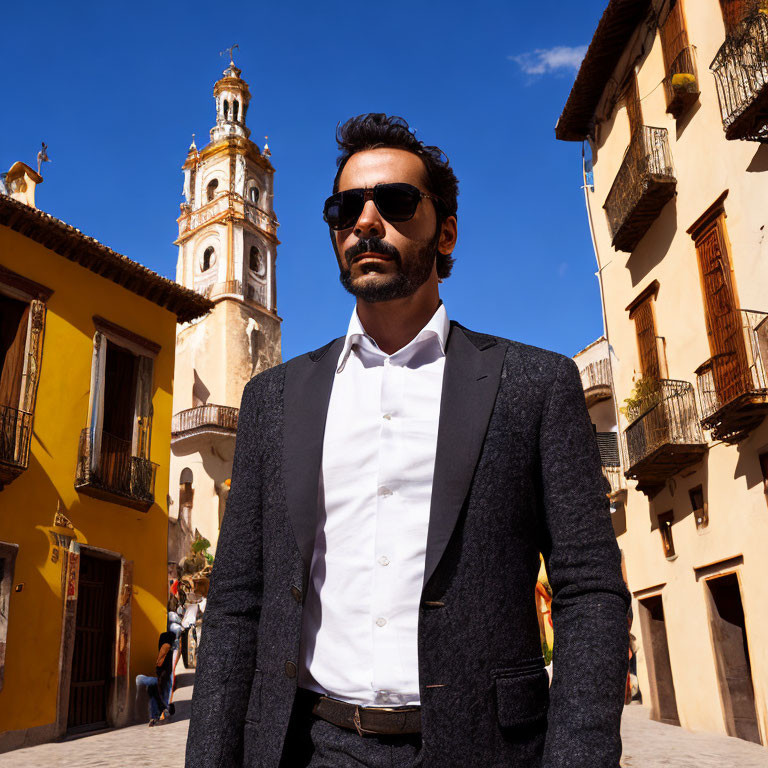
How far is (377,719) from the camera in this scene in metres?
1.69

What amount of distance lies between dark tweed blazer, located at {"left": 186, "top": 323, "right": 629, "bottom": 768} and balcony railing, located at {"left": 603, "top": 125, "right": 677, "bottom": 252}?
40.0 ft

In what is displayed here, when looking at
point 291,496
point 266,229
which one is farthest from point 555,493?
point 266,229

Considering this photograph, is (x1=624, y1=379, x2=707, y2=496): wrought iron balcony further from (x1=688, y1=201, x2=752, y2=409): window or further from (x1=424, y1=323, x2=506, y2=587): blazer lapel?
(x1=424, y1=323, x2=506, y2=587): blazer lapel

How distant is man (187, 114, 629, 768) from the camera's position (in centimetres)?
167

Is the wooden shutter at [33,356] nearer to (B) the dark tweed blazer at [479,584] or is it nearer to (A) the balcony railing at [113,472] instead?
(A) the balcony railing at [113,472]

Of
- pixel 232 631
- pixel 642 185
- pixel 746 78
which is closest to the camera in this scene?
pixel 232 631

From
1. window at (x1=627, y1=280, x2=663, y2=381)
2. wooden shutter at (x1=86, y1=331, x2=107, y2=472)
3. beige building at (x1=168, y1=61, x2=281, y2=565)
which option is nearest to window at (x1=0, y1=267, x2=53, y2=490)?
wooden shutter at (x1=86, y1=331, x2=107, y2=472)

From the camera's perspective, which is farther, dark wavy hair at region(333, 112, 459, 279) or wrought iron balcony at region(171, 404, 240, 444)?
wrought iron balcony at region(171, 404, 240, 444)

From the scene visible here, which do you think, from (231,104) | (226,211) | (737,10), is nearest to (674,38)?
(737,10)

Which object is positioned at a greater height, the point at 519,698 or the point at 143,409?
the point at 143,409

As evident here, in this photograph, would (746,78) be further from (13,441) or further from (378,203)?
(13,441)

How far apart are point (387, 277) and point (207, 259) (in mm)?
38864

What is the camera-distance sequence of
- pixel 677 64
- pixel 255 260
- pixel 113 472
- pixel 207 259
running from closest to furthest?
1. pixel 677 64
2. pixel 113 472
3. pixel 207 259
4. pixel 255 260

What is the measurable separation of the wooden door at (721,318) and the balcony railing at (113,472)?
33.0 ft
